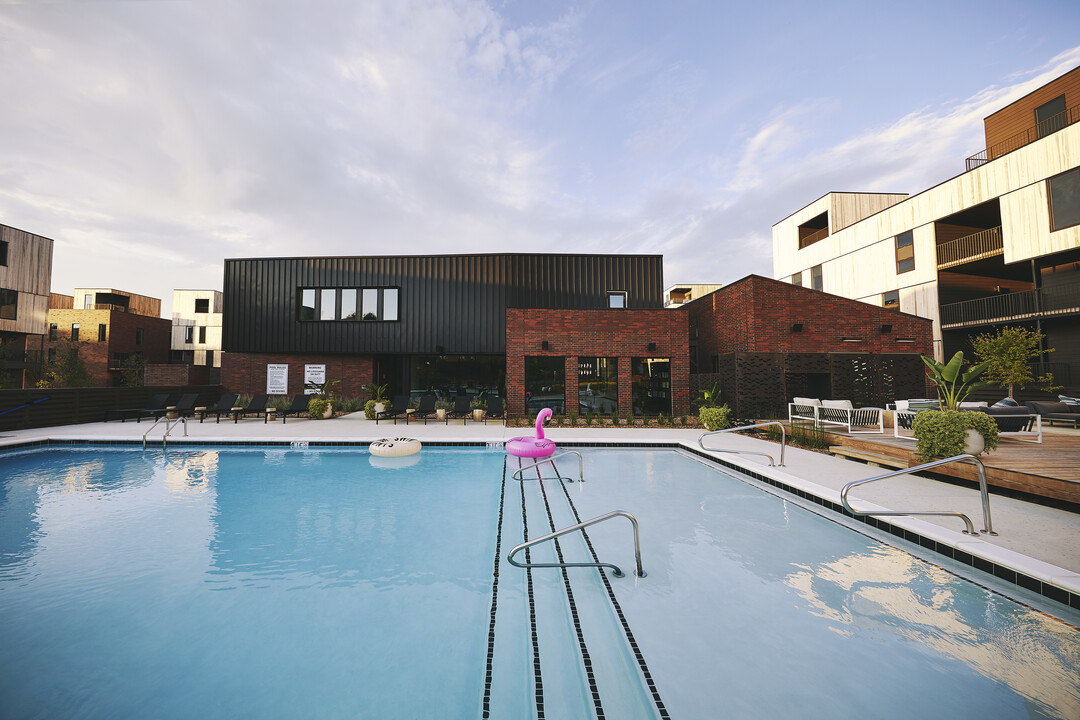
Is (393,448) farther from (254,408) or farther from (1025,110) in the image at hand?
(1025,110)

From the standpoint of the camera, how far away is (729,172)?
59.4ft

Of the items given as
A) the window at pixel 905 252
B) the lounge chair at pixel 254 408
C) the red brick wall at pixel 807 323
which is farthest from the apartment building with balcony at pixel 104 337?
the window at pixel 905 252

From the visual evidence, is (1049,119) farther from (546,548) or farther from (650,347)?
(546,548)

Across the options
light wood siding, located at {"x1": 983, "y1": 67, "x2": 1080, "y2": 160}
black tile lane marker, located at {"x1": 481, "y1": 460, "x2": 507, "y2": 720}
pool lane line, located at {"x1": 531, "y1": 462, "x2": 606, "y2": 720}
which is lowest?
black tile lane marker, located at {"x1": 481, "y1": 460, "x2": 507, "y2": 720}

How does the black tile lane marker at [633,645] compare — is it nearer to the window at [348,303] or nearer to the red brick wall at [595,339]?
the red brick wall at [595,339]

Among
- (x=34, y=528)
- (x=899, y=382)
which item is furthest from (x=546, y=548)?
(x=899, y=382)

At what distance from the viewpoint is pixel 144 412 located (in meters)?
14.5

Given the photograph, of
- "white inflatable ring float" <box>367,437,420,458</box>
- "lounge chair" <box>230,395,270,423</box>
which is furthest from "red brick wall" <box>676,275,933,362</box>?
"lounge chair" <box>230,395,270,423</box>

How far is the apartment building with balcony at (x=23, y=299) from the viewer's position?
2027cm

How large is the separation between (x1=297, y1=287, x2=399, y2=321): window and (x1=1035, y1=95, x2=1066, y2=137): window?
2931 centimetres

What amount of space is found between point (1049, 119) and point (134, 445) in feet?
121

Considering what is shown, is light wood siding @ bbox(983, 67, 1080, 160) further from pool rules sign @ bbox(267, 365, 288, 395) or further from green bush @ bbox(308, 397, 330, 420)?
pool rules sign @ bbox(267, 365, 288, 395)

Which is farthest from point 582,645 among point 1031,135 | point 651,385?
point 1031,135

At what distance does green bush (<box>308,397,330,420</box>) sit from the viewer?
51.6ft
